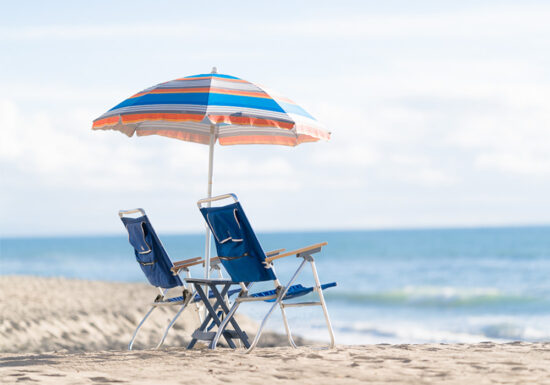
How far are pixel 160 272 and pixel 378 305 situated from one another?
12046 mm

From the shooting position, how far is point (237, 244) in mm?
4480

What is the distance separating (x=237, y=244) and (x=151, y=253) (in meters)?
0.75

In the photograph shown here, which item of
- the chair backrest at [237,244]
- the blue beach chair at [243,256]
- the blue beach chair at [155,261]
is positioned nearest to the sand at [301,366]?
the blue beach chair at [243,256]

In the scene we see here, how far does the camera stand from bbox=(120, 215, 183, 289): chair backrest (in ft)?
15.9

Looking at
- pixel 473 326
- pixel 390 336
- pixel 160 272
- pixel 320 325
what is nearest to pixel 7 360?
pixel 160 272

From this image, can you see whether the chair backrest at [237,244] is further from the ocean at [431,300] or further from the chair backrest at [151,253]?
the ocean at [431,300]

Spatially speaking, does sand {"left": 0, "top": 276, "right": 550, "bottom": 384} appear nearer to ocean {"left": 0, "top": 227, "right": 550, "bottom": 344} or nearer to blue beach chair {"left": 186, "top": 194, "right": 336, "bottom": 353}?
blue beach chair {"left": 186, "top": 194, "right": 336, "bottom": 353}

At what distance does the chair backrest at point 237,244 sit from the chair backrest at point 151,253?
46cm

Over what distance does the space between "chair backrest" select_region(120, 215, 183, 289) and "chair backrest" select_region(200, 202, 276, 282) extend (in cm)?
46

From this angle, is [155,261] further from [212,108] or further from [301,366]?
[301,366]

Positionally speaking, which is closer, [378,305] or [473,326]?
[473,326]

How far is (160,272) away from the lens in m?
4.90

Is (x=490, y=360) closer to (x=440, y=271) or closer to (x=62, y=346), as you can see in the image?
(x=62, y=346)

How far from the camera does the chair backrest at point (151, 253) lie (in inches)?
191
